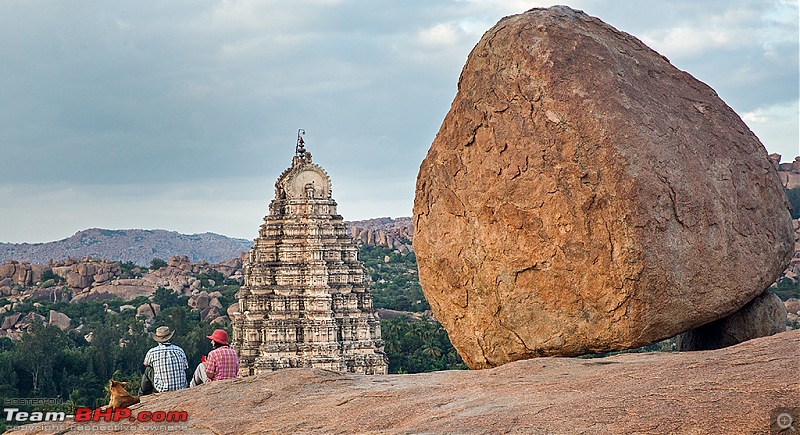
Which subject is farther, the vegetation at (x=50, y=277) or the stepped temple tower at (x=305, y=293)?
the vegetation at (x=50, y=277)

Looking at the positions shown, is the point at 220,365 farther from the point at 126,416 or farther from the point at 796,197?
the point at 796,197

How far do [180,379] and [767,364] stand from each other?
6.20 metres

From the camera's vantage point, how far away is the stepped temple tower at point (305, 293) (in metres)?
38.7

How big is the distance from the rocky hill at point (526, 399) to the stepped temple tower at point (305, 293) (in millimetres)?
28342

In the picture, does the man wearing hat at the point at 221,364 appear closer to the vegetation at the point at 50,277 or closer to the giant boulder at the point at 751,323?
the giant boulder at the point at 751,323

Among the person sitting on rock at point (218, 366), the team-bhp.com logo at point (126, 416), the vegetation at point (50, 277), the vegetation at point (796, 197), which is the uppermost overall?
the vegetation at point (796, 197)

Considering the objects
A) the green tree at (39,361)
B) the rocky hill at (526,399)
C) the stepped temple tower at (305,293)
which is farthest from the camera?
the green tree at (39,361)

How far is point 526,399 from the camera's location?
816 cm

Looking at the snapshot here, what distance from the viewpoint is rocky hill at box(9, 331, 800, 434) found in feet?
23.3

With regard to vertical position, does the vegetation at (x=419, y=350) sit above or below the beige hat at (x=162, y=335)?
below

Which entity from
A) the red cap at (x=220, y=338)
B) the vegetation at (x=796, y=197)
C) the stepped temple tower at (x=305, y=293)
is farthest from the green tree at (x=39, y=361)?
the vegetation at (x=796, y=197)

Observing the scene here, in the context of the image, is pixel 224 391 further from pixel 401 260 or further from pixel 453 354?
pixel 401 260

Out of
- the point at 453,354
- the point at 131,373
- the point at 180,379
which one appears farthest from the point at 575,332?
the point at 131,373

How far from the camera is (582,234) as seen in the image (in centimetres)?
998
